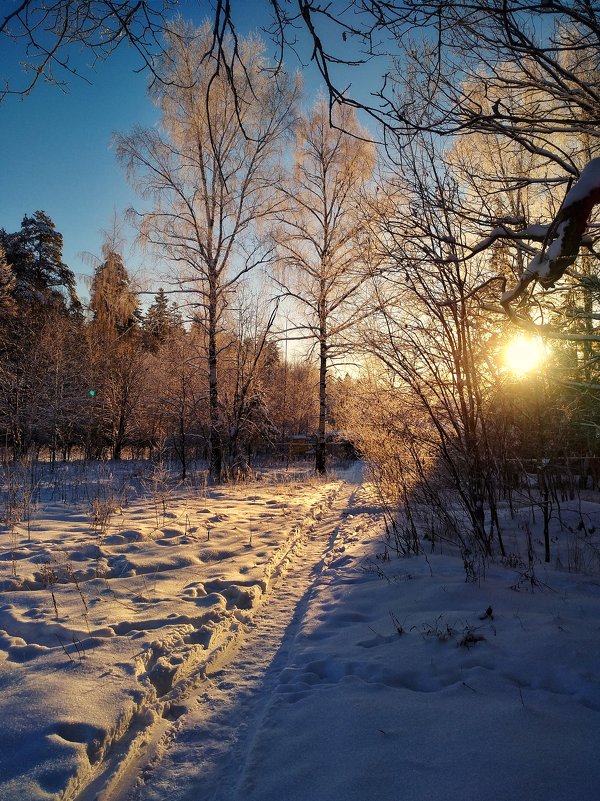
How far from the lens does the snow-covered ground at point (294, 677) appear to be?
1.73 meters

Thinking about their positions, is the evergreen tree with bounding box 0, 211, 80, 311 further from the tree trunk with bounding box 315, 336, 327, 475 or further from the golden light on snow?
the golden light on snow

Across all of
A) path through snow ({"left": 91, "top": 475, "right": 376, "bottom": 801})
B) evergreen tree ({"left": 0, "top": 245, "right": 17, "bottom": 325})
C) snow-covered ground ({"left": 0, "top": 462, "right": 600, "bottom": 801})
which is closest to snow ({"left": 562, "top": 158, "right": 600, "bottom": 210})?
snow-covered ground ({"left": 0, "top": 462, "right": 600, "bottom": 801})

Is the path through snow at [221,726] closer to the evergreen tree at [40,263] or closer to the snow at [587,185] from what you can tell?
the snow at [587,185]

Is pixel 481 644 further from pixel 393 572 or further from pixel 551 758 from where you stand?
pixel 393 572

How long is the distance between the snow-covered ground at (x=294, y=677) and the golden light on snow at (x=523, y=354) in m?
1.87

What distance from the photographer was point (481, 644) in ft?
8.84

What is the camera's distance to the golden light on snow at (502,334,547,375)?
426cm

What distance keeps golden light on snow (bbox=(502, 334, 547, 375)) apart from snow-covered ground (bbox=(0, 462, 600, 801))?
187 cm

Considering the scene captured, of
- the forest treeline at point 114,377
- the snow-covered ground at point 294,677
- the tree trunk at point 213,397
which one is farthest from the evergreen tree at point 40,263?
the snow-covered ground at point 294,677

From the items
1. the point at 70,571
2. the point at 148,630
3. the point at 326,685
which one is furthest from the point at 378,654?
the point at 70,571

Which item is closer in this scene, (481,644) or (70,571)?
(481,644)

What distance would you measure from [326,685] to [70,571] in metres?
2.55

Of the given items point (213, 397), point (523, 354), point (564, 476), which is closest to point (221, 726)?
point (523, 354)

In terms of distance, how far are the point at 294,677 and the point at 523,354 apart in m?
3.83
